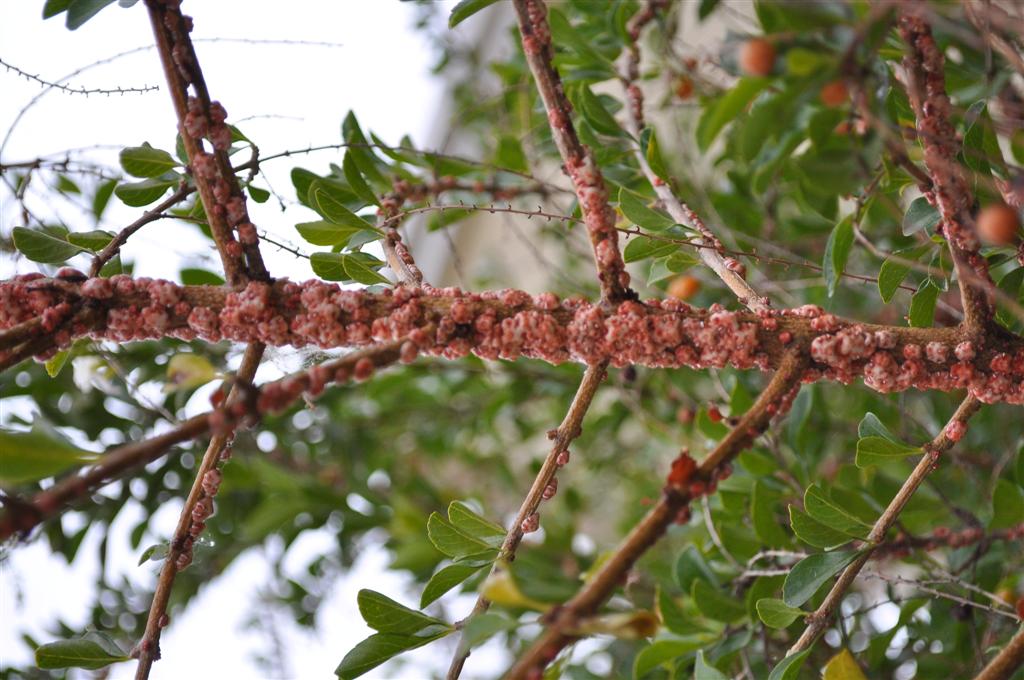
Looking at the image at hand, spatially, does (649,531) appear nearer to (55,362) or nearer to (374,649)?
(374,649)

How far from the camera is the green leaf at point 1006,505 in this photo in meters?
0.69

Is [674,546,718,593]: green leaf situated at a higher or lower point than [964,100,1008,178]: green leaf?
lower

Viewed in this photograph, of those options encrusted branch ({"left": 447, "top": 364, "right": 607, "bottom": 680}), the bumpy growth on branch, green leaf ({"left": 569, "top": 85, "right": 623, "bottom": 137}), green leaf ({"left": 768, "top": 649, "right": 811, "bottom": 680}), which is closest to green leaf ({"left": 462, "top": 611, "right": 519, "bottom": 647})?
the bumpy growth on branch

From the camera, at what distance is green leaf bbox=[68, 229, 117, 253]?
1.82 ft

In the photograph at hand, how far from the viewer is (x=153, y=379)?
0.92 metres

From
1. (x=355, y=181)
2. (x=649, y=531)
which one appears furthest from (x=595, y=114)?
(x=649, y=531)

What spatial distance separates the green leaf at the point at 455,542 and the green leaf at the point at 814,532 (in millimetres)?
194

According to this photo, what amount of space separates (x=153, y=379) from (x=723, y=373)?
595 millimetres

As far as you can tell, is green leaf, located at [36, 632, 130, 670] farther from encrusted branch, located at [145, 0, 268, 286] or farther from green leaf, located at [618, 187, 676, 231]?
green leaf, located at [618, 187, 676, 231]

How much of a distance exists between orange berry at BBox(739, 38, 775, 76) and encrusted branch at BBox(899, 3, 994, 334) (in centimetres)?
13

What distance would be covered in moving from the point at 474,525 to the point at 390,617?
0.26 feet

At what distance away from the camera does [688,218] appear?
0.59 meters

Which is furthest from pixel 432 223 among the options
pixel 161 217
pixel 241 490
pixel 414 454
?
pixel 414 454

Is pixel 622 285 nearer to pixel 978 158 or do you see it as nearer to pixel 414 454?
pixel 978 158
